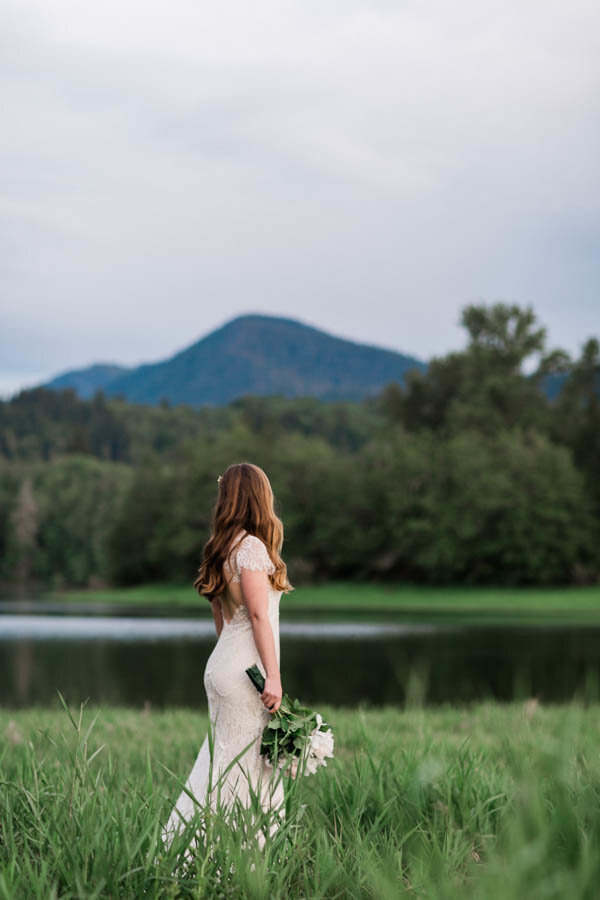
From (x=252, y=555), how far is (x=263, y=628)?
363 mm

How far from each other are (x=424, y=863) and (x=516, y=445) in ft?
199

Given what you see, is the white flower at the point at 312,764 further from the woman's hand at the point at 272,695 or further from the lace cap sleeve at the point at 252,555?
the lace cap sleeve at the point at 252,555

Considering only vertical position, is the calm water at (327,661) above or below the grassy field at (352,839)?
below

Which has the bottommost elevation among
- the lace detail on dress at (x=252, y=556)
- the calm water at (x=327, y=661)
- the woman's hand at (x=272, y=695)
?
the calm water at (x=327, y=661)

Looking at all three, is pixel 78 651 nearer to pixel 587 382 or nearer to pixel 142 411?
pixel 587 382

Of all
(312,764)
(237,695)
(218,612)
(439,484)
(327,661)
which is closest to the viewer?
(312,764)

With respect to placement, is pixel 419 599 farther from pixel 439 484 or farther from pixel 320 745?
pixel 320 745

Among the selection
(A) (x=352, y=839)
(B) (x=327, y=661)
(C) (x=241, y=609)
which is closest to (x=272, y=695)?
(C) (x=241, y=609)

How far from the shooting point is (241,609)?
5.01m

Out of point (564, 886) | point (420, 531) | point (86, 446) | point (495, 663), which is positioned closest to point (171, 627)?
point (495, 663)

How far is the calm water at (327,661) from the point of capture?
754 inches

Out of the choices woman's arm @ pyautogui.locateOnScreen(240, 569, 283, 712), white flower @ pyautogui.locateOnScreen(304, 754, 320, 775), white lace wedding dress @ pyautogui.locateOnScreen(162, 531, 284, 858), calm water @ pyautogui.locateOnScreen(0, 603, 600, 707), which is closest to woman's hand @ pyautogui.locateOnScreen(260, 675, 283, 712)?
woman's arm @ pyautogui.locateOnScreen(240, 569, 283, 712)

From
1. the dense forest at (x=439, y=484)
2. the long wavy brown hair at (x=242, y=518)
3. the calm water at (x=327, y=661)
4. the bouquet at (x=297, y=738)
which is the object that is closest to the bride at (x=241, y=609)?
the long wavy brown hair at (x=242, y=518)

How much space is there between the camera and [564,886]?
2361mm
